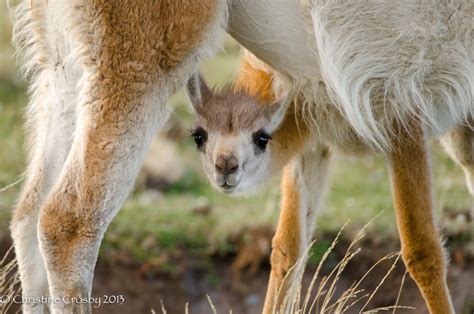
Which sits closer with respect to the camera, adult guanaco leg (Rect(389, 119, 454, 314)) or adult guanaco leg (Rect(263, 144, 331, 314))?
adult guanaco leg (Rect(389, 119, 454, 314))

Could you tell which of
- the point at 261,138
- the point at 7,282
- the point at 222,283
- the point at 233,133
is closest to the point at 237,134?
the point at 233,133

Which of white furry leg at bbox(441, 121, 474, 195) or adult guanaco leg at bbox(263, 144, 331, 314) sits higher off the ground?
white furry leg at bbox(441, 121, 474, 195)

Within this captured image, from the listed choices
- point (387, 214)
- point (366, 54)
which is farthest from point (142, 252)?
point (366, 54)

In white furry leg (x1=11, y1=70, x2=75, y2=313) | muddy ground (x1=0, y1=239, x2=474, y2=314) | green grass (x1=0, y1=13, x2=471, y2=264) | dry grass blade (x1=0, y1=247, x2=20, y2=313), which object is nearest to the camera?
white furry leg (x1=11, y1=70, x2=75, y2=313)

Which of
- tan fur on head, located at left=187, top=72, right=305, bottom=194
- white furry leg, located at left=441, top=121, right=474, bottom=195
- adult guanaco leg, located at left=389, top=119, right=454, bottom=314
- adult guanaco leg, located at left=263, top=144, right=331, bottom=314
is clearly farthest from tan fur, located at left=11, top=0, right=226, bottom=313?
white furry leg, located at left=441, top=121, right=474, bottom=195

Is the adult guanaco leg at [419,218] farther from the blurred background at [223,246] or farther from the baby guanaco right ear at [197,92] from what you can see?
the blurred background at [223,246]

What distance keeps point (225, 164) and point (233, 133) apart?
29 centimetres

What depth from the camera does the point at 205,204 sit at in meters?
10.6

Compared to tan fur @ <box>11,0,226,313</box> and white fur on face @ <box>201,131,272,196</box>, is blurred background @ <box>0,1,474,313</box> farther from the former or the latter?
tan fur @ <box>11,0,226,313</box>

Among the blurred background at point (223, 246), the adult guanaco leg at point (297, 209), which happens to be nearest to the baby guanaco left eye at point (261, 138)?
the adult guanaco leg at point (297, 209)

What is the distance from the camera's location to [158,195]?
36.4 ft

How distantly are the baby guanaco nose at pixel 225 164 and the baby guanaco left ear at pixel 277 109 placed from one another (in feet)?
1.49

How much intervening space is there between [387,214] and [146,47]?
5289 mm

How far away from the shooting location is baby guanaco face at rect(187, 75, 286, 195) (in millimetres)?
6387
